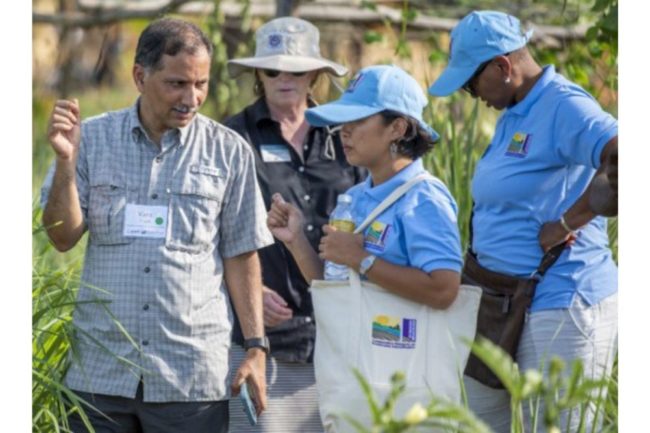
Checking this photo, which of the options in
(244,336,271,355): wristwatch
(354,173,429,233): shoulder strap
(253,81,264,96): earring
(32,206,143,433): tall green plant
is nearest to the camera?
(354,173,429,233): shoulder strap

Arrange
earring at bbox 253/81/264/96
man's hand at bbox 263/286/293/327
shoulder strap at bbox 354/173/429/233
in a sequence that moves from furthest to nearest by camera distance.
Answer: earring at bbox 253/81/264/96 → man's hand at bbox 263/286/293/327 → shoulder strap at bbox 354/173/429/233

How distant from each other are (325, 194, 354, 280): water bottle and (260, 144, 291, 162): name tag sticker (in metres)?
0.81

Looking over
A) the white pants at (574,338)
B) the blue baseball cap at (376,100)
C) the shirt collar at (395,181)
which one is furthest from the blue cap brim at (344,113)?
the white pants at (574,338)

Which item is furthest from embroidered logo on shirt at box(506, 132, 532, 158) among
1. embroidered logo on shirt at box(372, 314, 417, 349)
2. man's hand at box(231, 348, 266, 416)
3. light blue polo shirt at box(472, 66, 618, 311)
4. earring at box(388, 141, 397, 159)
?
man's hand at box(231, 348, 266, 416)

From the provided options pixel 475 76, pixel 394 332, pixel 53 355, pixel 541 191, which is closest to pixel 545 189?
pixel 541 191

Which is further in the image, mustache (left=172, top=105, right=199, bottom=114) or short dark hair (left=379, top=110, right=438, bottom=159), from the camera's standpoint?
mustache (left=172, top=105, right=199, bottom=114)

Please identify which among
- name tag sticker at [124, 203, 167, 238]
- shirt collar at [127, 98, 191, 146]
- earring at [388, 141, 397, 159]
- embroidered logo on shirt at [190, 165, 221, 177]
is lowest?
name tag sticker at [124, 203, 167, 238]

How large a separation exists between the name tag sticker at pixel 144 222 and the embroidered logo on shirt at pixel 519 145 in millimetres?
932

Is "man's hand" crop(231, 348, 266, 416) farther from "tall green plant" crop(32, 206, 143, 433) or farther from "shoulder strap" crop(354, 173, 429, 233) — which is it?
"shoulder strap" crop(354, 173, 429, 233)

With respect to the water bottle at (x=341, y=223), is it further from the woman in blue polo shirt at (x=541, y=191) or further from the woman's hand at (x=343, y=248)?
the woman in blue polo shirt at (x=541, y=191)

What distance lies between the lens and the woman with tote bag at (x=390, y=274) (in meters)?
3.51

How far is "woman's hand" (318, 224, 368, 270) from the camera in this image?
11.7 ft

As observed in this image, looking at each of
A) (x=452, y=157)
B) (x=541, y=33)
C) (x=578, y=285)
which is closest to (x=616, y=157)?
(x=578, y=285)

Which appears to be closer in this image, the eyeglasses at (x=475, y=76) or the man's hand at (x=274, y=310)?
the eyeglasses at (x=475, y=76)
